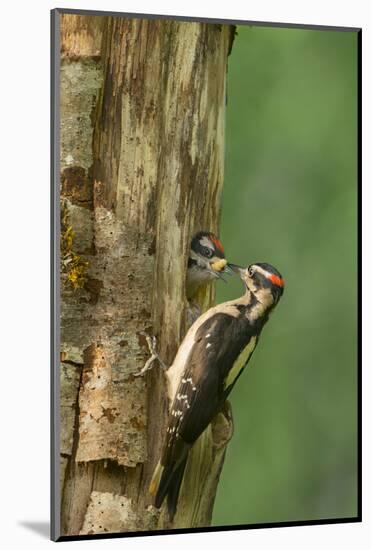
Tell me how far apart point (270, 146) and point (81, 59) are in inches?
31.4

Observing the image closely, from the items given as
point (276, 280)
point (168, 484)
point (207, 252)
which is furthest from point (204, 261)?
point (168, 484)

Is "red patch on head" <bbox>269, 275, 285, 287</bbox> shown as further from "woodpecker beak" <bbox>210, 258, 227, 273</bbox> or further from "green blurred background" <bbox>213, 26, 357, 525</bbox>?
"woodpecker beak" <bbox>210, 258, 227, 273</bbox>

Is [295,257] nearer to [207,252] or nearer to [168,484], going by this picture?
[207,252]

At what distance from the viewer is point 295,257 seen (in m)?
4.61

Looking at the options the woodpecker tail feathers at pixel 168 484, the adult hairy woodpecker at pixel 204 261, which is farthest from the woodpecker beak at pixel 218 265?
the woodpecker tail feathers at pixel 168 484

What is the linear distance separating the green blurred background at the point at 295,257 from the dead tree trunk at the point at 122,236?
198 millimetres

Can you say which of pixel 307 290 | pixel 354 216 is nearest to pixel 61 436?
pixel 307 290

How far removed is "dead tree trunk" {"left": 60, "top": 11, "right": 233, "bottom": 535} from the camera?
4.21m

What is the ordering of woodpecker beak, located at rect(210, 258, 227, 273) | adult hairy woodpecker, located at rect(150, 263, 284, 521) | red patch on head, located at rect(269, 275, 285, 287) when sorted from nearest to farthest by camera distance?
adult hairy woodpecker, located at rect(150, 263, 284, 521) < woodpecker beak, located at rect(210, 258, 227, 273) < red patch on head, located at rect(269, 275, 285, 287)

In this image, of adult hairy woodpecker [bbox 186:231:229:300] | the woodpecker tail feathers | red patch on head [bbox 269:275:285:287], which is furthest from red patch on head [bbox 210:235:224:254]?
the woodpecker tail feathers

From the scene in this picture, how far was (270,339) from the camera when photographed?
4.58m

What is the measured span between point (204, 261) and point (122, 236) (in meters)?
0.34

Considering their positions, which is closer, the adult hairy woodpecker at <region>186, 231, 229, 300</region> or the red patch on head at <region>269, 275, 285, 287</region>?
the adult hairy woodpecker at <region>186, 231, 229, 300</region>

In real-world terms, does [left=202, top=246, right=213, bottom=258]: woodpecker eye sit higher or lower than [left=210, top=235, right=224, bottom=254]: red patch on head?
lower
